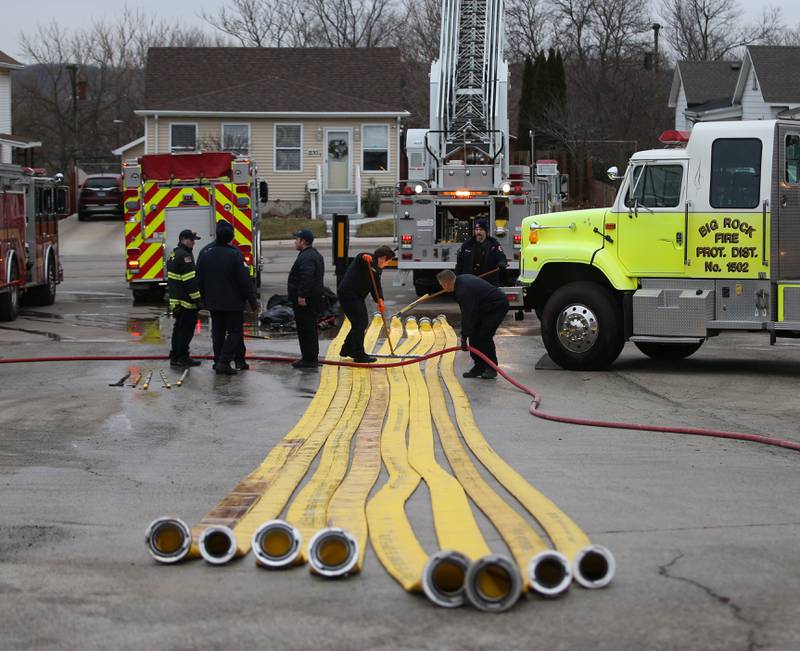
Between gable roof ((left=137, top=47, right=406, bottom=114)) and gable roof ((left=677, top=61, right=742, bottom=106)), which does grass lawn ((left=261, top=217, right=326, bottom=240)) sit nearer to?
gable roof ((left=137, top=47, right=406, bottom=114))

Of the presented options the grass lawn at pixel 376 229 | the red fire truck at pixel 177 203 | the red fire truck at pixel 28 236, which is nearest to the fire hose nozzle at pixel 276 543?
the red fire truck at pixel 28 236

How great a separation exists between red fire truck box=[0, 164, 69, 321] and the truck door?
10104 millimetres

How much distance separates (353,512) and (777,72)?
4058cm

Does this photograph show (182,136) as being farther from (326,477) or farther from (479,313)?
(326,477)

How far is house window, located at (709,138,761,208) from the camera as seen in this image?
13.8 meters

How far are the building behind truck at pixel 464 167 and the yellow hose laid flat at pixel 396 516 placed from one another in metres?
10.9

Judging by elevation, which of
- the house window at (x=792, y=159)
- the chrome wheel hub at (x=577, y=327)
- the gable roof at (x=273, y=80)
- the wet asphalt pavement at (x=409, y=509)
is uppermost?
the gable roof at (x=273, y=80)

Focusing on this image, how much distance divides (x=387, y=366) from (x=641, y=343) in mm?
3156

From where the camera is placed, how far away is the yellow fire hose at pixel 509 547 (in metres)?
5.76

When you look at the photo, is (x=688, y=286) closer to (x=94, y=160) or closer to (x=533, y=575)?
(x=533, y=575)

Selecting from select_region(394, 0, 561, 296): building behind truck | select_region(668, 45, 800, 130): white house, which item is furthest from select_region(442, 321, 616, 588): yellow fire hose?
select_region(668, 45, 800, 130): white house

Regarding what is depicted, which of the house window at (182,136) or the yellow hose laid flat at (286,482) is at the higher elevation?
the house window at (182,136)

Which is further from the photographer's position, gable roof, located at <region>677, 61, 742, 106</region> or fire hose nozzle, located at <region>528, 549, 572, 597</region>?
gable roof, located at <region>677, 61, 742, 106</region>

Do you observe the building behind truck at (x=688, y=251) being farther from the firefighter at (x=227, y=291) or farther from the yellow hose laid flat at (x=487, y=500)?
the firefighter at (x=227, y=291)
